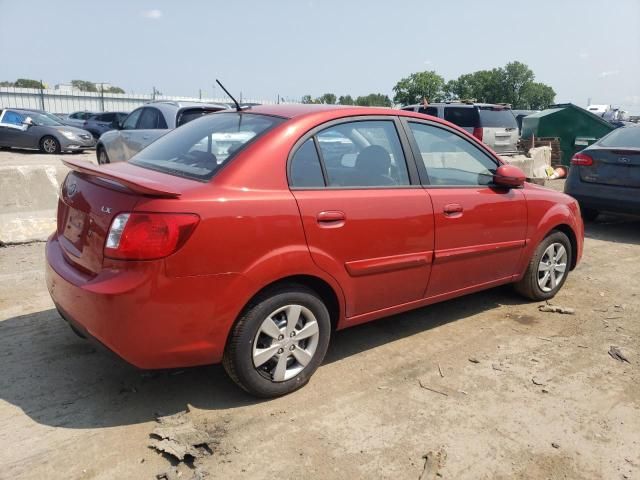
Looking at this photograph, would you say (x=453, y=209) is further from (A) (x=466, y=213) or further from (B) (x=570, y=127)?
(B) (x=570, y=127)

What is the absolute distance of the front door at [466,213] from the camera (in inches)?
146

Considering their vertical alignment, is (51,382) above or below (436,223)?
below

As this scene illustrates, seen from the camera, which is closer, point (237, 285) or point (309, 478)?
point (309, 478)

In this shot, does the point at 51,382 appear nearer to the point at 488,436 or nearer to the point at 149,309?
the point at 149,309

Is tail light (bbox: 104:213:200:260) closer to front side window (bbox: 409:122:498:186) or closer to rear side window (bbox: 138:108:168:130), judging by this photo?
front side window (bbox: 409:122:498:186)

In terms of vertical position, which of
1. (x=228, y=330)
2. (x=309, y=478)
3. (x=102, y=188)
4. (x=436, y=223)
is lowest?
(x=309, y=478)

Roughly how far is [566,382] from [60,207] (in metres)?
3.37

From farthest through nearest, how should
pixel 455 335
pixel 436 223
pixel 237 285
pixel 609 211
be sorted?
1. pixel 609 211
2. pixel 455 335
3. pixel 436 223
4. pixel 237 285

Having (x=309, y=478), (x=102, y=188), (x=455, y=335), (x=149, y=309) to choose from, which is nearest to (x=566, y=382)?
(x=455, y=335)

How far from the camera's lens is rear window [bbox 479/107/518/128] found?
1291 cm

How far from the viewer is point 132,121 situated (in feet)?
32.6

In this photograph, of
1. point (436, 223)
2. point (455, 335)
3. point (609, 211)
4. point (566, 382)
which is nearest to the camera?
point (566, 382)

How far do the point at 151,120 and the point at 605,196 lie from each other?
739cm

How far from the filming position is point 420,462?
259cm
